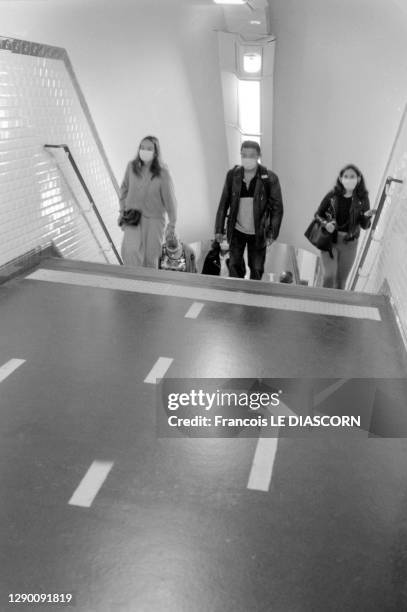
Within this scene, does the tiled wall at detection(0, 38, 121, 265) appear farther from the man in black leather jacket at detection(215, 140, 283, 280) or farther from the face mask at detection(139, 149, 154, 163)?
the man in black leather jacket at detection(215, 140, 283, 280)

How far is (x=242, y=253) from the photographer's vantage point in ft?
20.8

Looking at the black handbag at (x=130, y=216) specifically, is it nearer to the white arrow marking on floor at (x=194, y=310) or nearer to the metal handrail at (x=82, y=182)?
the metal handrail at (x=82, y=182)

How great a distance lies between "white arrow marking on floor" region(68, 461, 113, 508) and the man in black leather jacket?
141 inches

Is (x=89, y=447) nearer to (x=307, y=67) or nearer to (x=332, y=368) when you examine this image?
(x=332, y=368)

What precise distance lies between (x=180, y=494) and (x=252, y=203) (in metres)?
3.75

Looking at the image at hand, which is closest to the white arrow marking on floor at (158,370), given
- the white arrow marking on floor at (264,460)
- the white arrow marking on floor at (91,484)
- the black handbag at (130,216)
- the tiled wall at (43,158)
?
the white arrow marking on floor at (264,460)

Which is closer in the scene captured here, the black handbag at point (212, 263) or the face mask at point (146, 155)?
the face mask at point (146, 155)

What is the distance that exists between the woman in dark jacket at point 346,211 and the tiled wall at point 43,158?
261 cm

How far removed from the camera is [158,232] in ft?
21.1

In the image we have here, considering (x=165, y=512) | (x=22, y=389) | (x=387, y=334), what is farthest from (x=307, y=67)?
(x=165, y=512)

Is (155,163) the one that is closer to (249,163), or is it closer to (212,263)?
(249,163)

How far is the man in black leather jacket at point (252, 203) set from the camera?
588 centimetres

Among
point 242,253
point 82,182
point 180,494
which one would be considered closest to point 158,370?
point 180,494

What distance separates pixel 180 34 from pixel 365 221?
517cm
